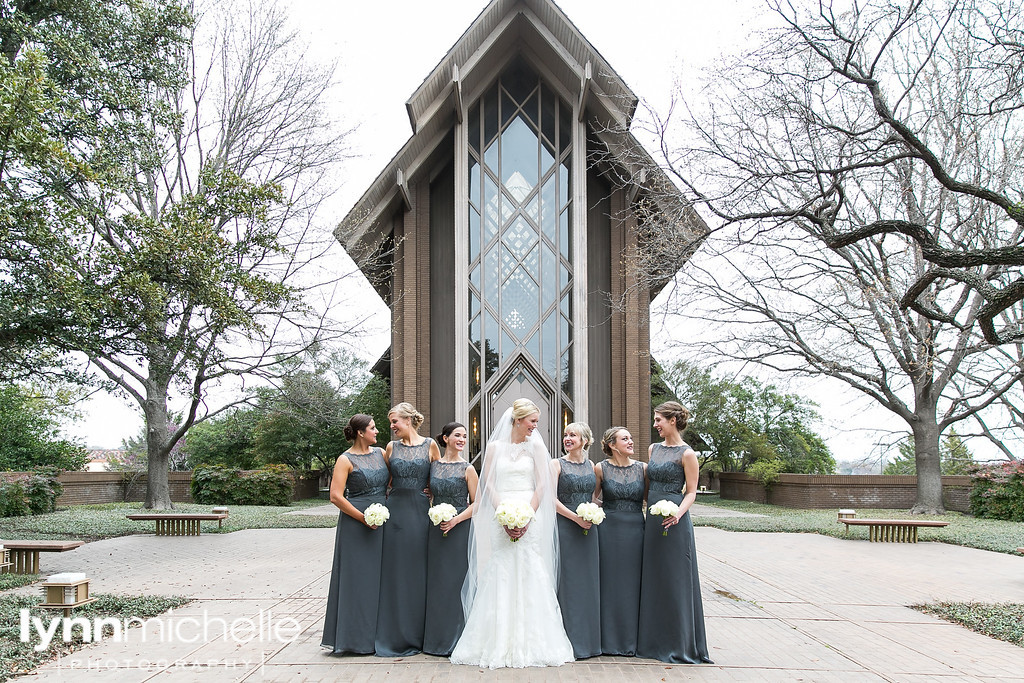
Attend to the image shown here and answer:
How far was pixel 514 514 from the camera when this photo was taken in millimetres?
6207

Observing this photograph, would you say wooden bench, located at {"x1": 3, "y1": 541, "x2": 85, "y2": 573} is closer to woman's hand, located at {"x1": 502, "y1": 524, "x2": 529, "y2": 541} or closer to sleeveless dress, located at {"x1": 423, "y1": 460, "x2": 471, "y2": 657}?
sleeveless dress, located at {"x1": 423, "y1": 460, "x2": 471, "y2": 657}

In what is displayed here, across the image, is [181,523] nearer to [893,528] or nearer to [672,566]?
[672,566]

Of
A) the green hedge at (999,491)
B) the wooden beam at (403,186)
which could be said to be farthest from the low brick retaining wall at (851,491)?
the wooden beam at (403,186)

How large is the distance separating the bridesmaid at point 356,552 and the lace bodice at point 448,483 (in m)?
0.46

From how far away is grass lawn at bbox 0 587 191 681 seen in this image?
621cm

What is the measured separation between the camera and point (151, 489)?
23453 millimetres

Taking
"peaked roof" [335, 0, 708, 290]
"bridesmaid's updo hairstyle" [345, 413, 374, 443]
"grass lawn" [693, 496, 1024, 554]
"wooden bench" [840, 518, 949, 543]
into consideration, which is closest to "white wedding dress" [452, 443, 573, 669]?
"bridesmaid's updo hairstyle" [345, 413, 374, 443]

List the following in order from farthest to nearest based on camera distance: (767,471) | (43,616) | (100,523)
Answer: (767,471), (100,523), (43,616)

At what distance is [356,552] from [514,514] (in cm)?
144

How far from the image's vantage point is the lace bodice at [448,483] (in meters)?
6.79

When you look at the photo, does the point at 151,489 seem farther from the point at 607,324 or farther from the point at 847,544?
the point at 847,544

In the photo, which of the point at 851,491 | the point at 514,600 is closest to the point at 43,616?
the point at 514,600

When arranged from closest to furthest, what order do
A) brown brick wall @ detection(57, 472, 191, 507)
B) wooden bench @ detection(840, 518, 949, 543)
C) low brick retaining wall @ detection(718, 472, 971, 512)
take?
1. wooden bench @ detection(840, 518, 949, 543)
2. low brick retaining wall @ detection(718, 472, 971, 512)
3. brown brick wall @ detection(57, 472, 191, 507)

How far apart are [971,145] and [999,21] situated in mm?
9095
